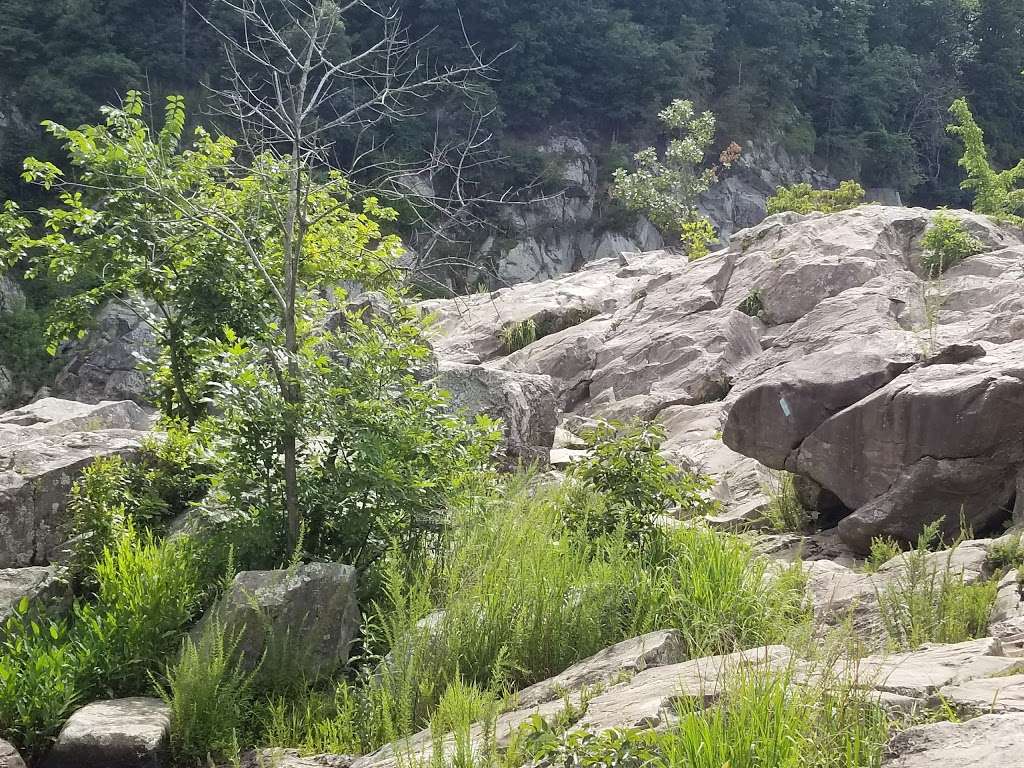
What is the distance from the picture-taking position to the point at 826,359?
8.36 metres

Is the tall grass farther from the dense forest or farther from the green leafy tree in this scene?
the dense forest

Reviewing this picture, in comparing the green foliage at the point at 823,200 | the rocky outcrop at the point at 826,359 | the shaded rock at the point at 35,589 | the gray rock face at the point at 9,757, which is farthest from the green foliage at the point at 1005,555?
the green foliage at the point at 823,200

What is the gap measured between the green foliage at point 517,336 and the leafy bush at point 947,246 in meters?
6.22

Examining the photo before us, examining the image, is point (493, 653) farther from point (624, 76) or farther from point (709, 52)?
point (709, 52)

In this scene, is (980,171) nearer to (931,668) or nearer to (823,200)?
(823,200)

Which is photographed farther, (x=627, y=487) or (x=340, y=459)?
(x=627, y=487)

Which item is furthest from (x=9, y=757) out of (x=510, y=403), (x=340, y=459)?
→ (x=510, y=403)

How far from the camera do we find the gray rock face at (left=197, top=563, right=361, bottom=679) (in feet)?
16.7

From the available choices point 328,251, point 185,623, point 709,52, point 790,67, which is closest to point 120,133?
point 328,251

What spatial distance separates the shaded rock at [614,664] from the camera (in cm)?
432

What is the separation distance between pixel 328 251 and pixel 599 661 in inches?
154

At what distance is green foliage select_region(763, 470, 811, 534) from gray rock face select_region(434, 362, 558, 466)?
2326 millimetres

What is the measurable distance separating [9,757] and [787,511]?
5.94 metres

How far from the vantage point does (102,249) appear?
714cm
